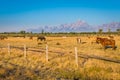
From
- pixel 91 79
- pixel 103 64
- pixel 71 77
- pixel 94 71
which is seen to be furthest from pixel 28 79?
pixel 103 64

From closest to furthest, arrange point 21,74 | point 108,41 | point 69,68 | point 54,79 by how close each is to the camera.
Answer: point 54,79 → point 21,74 → point 69,68 → point 108,41

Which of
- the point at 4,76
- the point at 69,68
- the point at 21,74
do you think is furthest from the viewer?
the point at 69,68

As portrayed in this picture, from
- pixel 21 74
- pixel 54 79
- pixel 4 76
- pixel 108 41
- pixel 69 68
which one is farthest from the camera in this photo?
pixel 108 41

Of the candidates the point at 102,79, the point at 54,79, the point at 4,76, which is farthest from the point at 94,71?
the point at 4,76

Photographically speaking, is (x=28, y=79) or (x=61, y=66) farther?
(x=61, y=66)

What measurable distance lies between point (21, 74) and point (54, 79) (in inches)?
120

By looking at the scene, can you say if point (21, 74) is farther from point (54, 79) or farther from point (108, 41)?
point (108, 41)

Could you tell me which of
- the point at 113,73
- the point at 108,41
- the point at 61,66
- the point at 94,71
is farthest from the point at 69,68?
the point at 108,41

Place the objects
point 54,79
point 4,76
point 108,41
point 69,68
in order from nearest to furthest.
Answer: point 54,79 < point 4,76 < point 69,68 < point 108,41

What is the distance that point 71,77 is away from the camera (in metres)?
15.4

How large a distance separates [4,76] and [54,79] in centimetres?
340

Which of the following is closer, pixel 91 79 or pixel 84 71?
pixel 91 79

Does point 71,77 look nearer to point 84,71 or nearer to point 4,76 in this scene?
point 84,71

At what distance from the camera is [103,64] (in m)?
19.6
